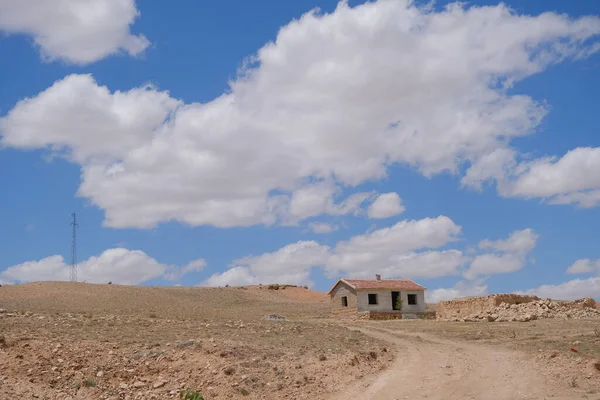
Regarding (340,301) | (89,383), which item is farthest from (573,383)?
(340,301)

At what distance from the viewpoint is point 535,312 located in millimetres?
38812

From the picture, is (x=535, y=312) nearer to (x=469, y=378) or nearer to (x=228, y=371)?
(x=469, y=378)

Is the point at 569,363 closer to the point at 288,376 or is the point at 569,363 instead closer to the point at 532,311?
the point at 288,376

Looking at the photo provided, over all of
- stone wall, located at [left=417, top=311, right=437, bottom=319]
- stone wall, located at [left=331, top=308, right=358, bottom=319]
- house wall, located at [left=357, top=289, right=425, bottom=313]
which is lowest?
stone wall, located at [left=417, top=311, right=437, bottom=319]

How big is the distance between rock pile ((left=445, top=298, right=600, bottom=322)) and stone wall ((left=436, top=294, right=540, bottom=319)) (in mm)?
677

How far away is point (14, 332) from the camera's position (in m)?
20.8

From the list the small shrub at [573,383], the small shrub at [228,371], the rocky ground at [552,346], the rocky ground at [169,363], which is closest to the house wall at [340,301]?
the rocky ground at [552,346]

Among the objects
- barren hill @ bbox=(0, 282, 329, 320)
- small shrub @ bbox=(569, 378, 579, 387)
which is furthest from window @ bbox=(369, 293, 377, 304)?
small shrub @ bbox=(569, 378, 579, 387)

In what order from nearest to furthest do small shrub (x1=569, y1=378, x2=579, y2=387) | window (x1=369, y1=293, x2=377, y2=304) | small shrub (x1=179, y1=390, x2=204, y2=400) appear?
small shrub (x1=179, y1=390, x2=204, y2=400) < small shrub (x1=569, y1=378, x2=579, y2=387) < window (x1=369, y1=293, x2=377, y2=304)

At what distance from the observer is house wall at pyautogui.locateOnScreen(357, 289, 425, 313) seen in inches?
1923

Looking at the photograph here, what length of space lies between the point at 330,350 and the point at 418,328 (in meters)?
13.5

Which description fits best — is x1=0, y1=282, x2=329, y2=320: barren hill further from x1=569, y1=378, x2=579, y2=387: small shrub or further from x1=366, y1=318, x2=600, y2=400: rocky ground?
x1=569, y1=378, x2=579, y2=387: small shrub

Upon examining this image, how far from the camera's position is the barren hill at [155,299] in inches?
2028

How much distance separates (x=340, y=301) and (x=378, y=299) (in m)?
3.66
